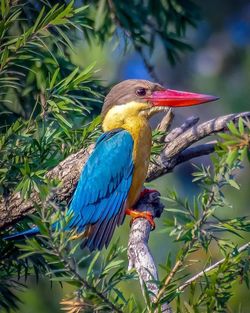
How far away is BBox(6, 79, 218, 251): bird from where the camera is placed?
361 centimetres

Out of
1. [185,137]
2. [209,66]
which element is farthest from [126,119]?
[209,66]

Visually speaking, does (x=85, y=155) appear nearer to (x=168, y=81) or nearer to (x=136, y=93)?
(x=136, y=93)

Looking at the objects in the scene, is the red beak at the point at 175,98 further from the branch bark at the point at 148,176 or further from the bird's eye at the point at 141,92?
the branch bark at the point at 148,176

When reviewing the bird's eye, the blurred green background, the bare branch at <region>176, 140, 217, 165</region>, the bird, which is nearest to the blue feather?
the bird

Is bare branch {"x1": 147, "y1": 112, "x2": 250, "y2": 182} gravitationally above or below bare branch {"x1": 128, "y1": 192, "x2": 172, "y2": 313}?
above

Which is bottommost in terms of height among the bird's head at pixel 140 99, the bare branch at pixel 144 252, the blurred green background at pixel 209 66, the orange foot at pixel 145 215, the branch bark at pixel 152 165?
the bare branch at pixel 144 252

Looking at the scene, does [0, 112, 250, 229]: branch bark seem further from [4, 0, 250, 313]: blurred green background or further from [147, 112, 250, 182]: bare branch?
[4, 0, 250, 313]: blurred green background

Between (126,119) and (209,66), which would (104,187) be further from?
(209,66)

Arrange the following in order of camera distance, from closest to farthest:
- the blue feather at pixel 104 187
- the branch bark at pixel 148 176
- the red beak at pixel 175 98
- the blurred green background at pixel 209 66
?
1. the branch bark at pixel 148 176
2. the blue feather at pixel 104 187
3. the red beak at pixel 175 98
4. the blurred green background at pixel 209 66

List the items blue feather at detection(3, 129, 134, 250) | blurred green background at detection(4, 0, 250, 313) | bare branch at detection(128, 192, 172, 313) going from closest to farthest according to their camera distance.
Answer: bare branch at detection(128, 192, 172, 313), blue feather at detection(3, 129, 134, 250), blurred green background at detection(4, 0, 250, 313)

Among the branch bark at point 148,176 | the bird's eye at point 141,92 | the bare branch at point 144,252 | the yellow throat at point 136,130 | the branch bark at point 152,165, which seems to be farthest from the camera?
the bird's eye at point 141,92

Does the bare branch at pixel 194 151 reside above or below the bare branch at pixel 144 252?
above

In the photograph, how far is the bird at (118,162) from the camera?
3613 millimetres

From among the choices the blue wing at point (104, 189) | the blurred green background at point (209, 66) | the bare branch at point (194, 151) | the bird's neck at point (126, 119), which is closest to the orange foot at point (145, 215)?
the blue wing at point (104, 189)
